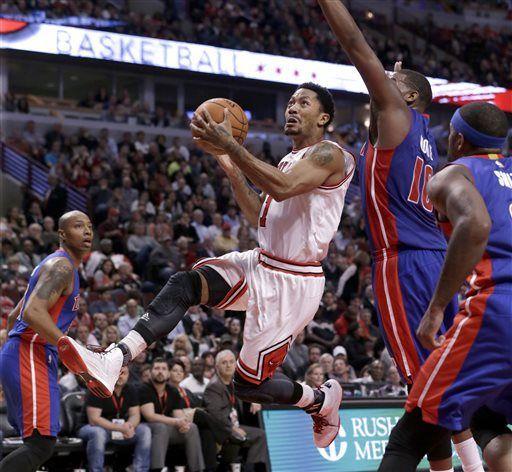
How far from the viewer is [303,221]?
5.96 metres

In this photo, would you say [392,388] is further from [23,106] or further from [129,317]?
[23,106]

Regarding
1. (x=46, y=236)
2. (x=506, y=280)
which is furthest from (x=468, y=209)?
(x=46, y=236)

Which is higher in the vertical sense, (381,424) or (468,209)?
(468,209)

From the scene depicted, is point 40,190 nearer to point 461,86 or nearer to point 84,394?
point 84,394

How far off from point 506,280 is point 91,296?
10362mm

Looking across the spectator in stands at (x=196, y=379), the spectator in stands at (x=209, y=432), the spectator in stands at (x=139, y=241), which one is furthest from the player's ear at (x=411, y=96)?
the spectator in stands at (x=139, y=241)

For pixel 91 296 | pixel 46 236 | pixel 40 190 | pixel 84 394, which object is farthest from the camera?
pixel 40 190

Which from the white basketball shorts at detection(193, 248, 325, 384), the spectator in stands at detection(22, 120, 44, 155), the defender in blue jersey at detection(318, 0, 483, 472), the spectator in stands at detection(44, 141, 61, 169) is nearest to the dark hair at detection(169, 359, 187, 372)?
the white basketball shorts at detection(193, 248, 325, 384)

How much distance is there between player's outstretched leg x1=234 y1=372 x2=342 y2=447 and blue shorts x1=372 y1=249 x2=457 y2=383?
1.04m

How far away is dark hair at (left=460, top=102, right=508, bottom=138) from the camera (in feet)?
14.3

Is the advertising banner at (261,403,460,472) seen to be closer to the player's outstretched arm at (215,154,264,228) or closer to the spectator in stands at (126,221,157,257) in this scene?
the player's outstretched arm at (215,154,264,228)

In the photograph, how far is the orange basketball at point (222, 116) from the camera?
598cm

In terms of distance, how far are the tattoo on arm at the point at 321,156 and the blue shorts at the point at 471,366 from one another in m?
1.88

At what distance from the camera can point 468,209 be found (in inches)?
156
